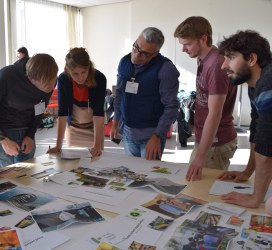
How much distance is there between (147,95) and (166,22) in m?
5.33

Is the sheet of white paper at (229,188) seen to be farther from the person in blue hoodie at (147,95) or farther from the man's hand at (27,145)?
the man's hand at (27,145)

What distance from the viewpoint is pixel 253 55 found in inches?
48.8

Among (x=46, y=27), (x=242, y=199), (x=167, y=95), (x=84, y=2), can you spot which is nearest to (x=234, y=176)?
(x=242, y=199)

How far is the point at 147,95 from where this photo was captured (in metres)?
1.87

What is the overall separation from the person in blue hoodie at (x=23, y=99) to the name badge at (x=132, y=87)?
436mm

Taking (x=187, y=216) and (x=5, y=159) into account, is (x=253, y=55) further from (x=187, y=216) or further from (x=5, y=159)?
(x=5, y=159)

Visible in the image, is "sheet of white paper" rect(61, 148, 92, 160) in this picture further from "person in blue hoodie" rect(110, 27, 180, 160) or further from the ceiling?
the ceiling

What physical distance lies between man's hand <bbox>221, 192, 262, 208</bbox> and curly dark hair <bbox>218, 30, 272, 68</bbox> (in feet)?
1.67

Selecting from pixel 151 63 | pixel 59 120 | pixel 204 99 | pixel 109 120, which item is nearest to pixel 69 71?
pixel 59 120

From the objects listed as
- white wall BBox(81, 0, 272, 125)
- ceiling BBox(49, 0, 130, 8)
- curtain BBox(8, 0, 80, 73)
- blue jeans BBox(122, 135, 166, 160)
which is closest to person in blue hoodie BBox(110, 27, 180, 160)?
blue jeans BBox(122, 135, 166, 160)

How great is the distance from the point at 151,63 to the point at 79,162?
0.69 metres

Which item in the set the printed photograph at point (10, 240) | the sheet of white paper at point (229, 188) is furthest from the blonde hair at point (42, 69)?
the sheet of white paper at point (229, 188)

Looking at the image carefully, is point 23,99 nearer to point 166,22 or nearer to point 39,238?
point 39,238

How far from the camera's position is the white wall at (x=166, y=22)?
6.01 metres
